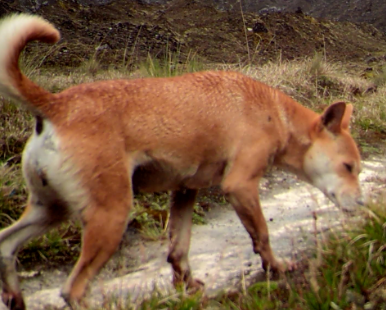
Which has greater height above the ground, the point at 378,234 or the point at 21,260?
the point at 378,234

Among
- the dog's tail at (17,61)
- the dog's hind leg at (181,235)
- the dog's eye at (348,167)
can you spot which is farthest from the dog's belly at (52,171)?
the dog's eye at (348,167)

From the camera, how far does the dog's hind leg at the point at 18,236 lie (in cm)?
359

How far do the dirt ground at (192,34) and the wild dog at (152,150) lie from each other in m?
5.85

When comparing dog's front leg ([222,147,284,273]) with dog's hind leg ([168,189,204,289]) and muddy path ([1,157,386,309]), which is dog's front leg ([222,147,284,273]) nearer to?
muddy path ([1,157,386,309])

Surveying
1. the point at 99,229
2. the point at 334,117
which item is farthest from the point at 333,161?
the point at 99,229

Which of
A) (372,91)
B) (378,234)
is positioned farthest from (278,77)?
(378,234)

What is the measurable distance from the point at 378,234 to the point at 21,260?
2.32 meters

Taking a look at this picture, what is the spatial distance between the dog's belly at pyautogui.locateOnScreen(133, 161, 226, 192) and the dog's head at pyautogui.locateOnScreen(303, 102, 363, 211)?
711 mm

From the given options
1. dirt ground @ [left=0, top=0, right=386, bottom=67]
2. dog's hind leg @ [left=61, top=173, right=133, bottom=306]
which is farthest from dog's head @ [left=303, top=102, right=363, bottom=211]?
dirt ground @ [left=0, top=0, right=386, bottom=67]

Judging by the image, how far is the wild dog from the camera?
3312 mm

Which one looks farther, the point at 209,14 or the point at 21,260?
the point at 209,14

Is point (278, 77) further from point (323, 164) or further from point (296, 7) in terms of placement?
point (296, 7)

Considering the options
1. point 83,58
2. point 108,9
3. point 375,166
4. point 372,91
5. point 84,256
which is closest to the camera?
point 84,256

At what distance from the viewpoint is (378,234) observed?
374 centimetres
